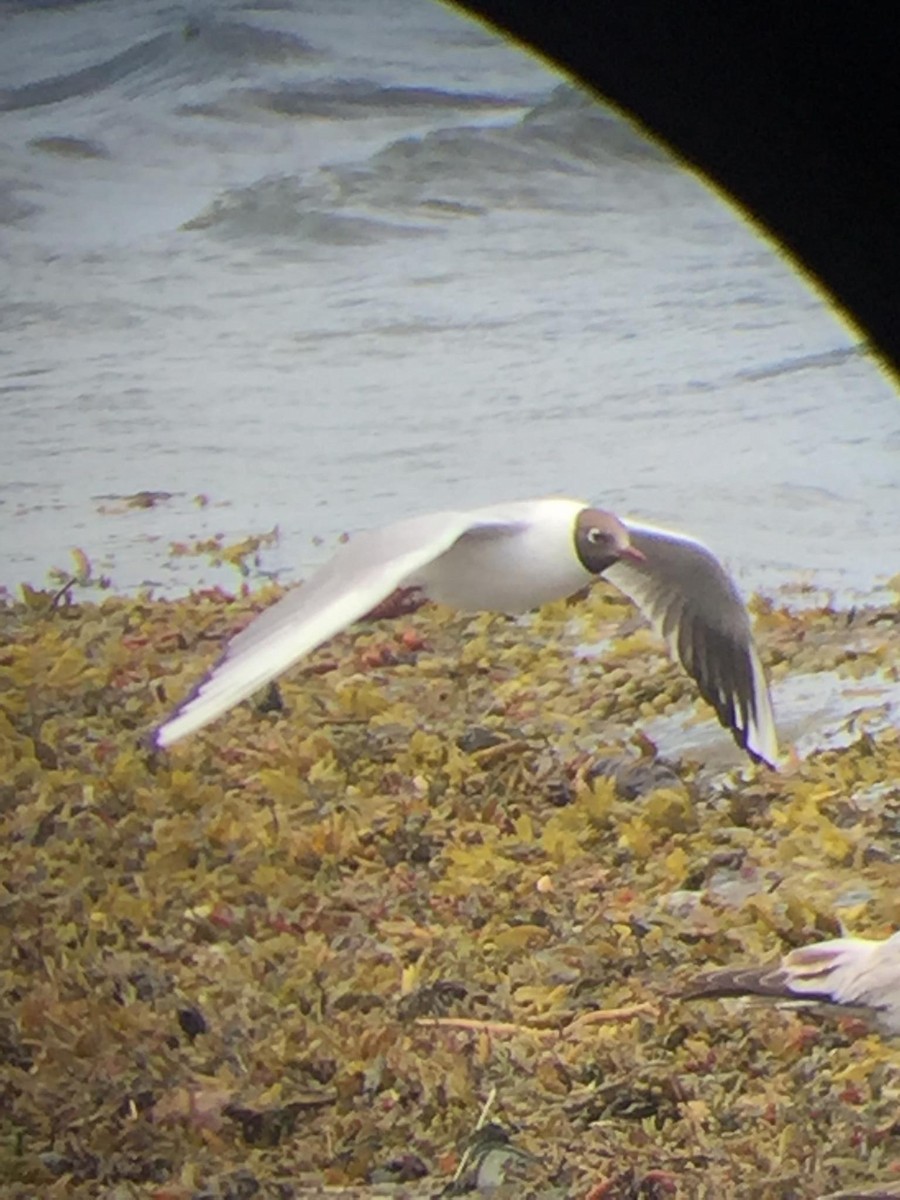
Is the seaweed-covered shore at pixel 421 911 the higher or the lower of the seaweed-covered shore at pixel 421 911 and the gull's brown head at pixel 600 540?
the lower

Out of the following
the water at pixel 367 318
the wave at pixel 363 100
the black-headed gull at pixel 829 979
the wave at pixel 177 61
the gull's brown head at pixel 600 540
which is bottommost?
the black-headed gull at pixel 829 979

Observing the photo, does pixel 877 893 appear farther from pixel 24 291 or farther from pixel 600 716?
pixel 24 291

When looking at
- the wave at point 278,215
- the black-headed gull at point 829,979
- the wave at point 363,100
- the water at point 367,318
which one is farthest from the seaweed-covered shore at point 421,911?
the wave at point 363,100

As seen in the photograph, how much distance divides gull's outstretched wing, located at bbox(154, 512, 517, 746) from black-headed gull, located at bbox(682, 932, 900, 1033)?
0.53m

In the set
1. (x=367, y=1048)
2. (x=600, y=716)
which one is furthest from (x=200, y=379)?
(x=367, y=1048)

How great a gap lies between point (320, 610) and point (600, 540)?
1.03 ft

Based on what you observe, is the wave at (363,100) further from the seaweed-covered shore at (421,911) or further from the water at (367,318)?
the seaweed-covered shore at (421,911)

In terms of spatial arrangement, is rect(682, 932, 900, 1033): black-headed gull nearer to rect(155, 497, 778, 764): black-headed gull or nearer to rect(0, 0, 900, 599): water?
rect(155, 497, 778, 764): black-headed gull

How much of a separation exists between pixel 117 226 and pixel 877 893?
1102 millimetres

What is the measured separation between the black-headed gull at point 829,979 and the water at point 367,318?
39 centimetres

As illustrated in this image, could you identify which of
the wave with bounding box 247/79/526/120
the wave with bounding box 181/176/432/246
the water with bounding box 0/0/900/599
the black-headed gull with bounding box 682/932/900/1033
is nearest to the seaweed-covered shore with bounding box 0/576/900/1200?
the black-headed gull with bounding box 682/932/900/1033

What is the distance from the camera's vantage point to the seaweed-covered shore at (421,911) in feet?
4.93

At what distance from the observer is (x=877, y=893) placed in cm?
154

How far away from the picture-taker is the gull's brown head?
5.14ft
